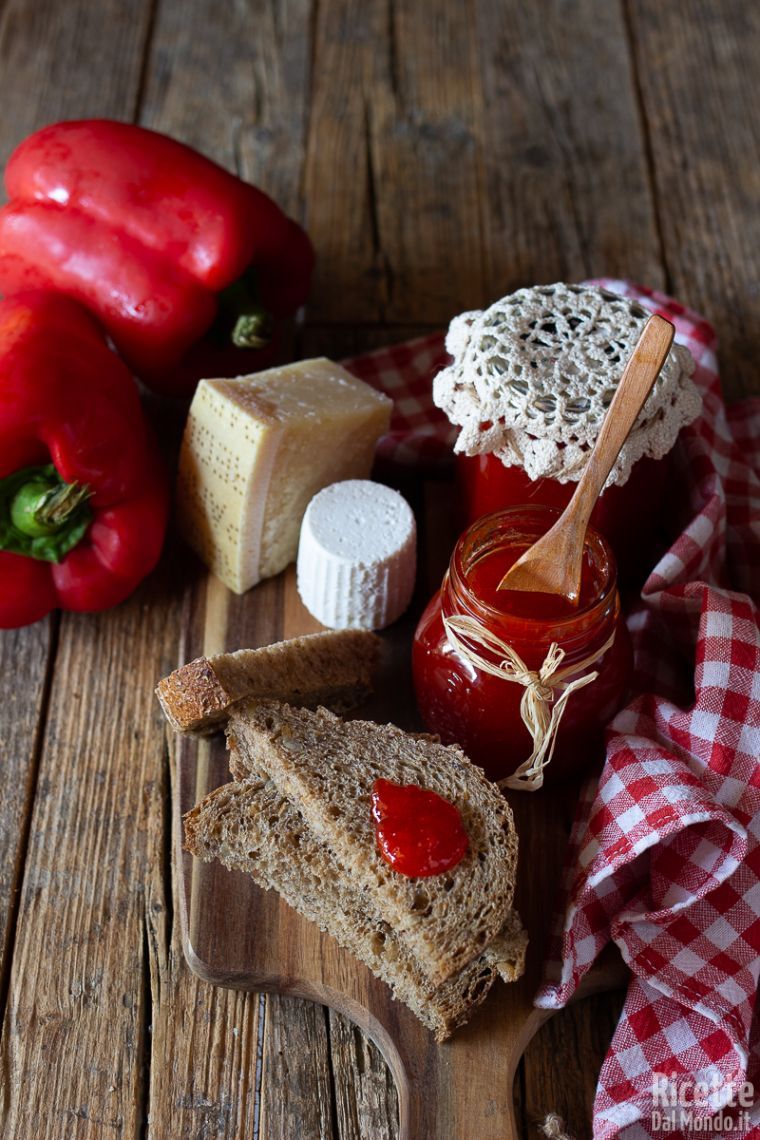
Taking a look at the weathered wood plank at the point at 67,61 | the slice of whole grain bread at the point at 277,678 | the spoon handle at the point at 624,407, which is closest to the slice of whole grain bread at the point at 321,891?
the slice of whole grain bread at the point at 277,678

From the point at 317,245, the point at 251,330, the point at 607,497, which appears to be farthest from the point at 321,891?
the point at 317,245

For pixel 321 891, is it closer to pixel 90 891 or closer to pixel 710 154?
pixel 90 891

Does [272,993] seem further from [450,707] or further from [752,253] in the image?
[752,253]

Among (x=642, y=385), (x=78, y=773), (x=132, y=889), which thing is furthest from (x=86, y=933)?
(x=642, y=385)

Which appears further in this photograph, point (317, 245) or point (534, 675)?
point (317, 245)

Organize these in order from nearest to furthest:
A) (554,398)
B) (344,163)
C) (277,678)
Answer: (554,398)
(277,678)
(344,163)

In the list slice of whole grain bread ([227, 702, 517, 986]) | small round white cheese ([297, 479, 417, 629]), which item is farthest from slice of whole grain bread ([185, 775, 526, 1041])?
small round white cheese ([297, 479, 417, 629])
